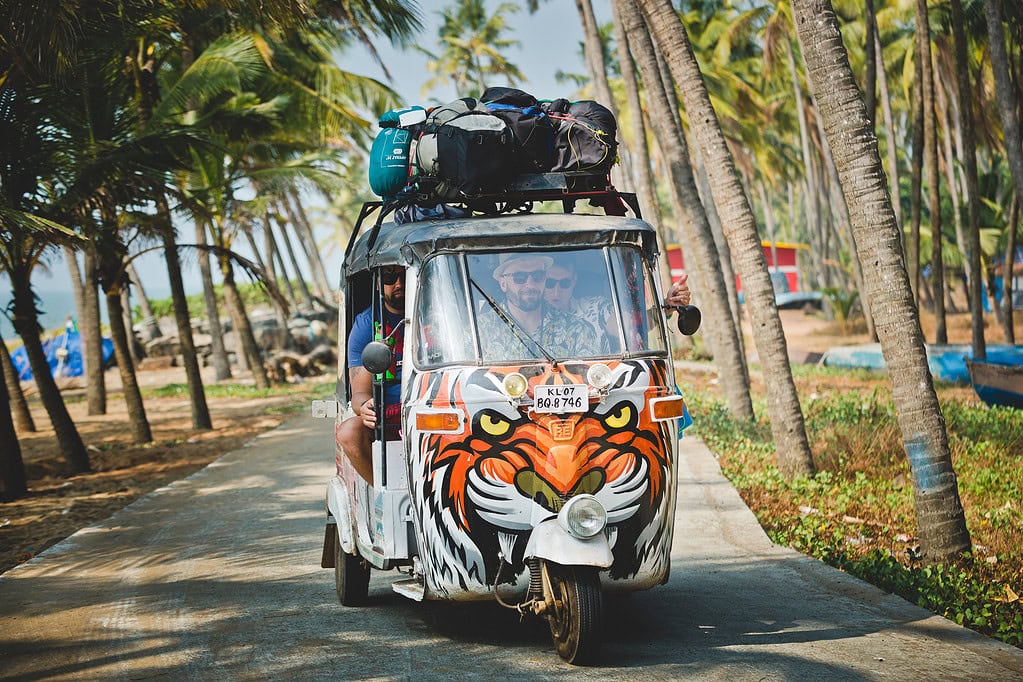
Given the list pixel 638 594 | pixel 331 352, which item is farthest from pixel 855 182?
pixel 331 352

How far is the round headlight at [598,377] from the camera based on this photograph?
228 inches

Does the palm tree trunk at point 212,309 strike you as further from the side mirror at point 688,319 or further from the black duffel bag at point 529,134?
the side mirror at point 688,319

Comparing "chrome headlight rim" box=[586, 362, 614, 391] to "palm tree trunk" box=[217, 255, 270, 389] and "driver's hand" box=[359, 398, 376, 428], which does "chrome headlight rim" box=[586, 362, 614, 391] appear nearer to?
"driver's hand" box=[359, 398, 376, 428]

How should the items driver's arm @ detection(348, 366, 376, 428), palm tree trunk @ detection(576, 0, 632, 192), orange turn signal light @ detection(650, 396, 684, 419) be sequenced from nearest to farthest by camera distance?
orange turn signal light @ detection(650, 396, 684, 419) → driver's arm @ detection(348, 366, 376, 428) → palm tree trunk @ detection(576, 0, 632, 192)

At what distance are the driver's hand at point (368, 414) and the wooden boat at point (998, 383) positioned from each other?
10.6 meters

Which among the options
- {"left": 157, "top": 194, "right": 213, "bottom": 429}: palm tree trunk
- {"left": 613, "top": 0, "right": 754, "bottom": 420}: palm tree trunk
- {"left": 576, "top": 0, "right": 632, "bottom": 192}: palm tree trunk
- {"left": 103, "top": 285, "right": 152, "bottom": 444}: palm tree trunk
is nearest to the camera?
{"left": 613, "top": 0, "right": 754, "bottom": 420}: palm tree trunk

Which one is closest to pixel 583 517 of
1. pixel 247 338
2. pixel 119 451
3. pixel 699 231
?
pixel 699 231

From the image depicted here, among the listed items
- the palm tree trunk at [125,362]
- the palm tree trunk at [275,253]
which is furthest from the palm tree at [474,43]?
the palm tree trunk at [125,362]

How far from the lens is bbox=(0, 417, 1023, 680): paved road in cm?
568

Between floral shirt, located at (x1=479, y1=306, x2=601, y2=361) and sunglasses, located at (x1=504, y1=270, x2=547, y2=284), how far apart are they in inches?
6.7

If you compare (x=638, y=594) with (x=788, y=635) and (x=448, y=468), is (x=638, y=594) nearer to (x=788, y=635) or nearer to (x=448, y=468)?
(x=788, y=635)

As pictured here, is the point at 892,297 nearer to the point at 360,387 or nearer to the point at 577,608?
the point at 577,608

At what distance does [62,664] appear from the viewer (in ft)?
20.6

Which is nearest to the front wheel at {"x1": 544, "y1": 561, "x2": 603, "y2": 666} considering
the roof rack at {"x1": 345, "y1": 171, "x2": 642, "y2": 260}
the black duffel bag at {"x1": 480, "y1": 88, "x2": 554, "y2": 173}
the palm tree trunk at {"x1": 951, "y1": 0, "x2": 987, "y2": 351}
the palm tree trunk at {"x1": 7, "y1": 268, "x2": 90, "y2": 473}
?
the roof rack at {"x1": 345, "y1": 171, "x2": 642, "y2": 260}
